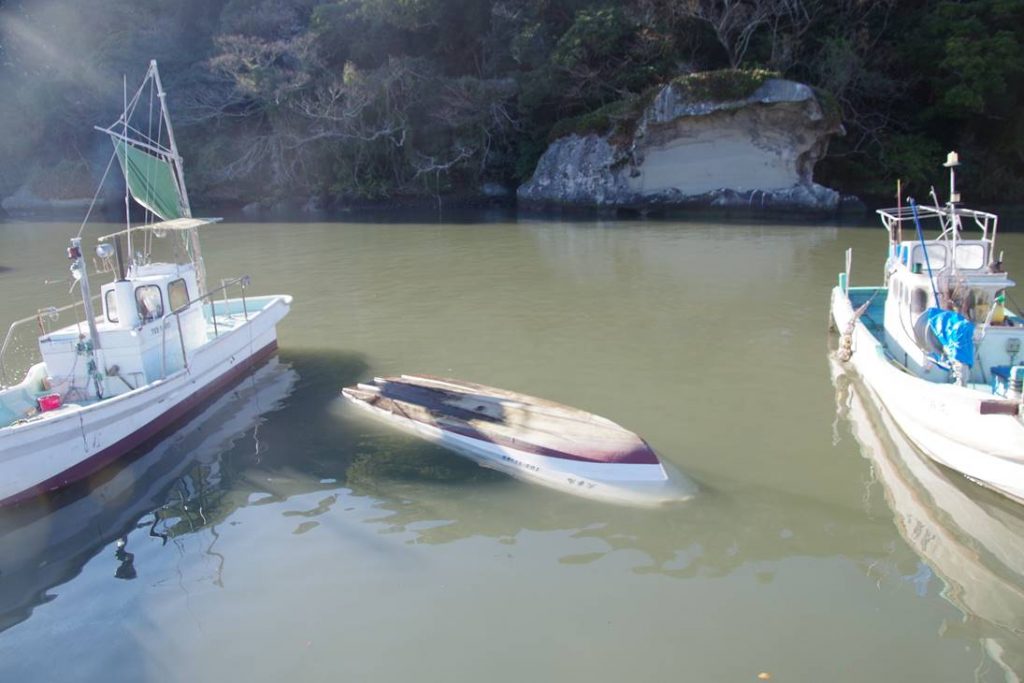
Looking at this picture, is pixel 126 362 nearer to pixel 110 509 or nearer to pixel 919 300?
pixel 110 509

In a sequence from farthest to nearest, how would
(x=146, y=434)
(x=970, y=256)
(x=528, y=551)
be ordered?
(x=970, y=256)
(x=146, y=434)
(x=528, y=551)

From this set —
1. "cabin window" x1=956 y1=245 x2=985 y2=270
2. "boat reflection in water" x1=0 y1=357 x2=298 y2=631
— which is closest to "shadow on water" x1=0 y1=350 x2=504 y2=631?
"boat reflection in water" x1=0 y1=357 x2=298 y2=631

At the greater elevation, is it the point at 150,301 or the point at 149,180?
the point at 149,180

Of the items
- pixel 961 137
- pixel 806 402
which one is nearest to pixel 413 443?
pixel 806 402

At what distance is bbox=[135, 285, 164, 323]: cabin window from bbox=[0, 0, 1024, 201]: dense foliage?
85.9 ft

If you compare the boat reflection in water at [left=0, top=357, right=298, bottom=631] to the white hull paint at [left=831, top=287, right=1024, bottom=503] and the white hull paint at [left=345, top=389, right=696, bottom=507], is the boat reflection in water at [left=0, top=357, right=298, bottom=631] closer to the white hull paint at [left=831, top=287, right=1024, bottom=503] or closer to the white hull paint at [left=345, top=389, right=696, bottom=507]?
the white hull paint at [left=345, top=389, right=696, bottom=507]

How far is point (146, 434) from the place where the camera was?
1066 centimetres

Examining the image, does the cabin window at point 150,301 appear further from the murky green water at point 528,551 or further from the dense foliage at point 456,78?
the dense foliage at point 456,78

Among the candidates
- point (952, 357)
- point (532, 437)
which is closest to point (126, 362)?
point (532, 437)

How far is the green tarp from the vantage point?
12594 mm

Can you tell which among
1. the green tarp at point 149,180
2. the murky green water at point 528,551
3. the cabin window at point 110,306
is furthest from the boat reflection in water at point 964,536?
the green tarp at point 149,180

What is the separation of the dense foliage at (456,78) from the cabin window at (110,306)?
26.7 metres

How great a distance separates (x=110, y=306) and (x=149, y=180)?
2.67 meters

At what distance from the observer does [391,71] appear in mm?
38531
